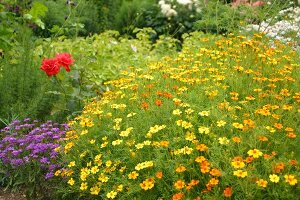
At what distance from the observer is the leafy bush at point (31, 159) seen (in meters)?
3.13

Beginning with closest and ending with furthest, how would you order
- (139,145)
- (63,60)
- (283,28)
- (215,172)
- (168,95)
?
(215,172) → (139,145) → (168,95) → (63,60) → (283,28)

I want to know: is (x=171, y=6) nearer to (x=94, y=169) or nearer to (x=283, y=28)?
(x=283, y=28)

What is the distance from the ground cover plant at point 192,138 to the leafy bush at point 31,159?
0.37ft

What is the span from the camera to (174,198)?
2.32 metres

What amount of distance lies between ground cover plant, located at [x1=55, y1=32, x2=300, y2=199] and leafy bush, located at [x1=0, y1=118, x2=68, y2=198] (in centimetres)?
11

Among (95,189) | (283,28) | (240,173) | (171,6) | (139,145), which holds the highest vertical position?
(240,173)

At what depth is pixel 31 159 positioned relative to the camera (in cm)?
318

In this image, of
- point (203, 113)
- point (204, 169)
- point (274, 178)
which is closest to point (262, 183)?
point (274, 178)

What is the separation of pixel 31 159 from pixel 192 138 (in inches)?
48.4

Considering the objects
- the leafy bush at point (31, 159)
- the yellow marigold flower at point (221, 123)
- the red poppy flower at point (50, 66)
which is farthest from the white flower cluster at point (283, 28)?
the leafy bush at point (31, 159)

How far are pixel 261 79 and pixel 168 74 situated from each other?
751 millimetres

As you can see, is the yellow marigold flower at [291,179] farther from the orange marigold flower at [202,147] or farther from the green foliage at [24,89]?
the green foliage at [24,89]

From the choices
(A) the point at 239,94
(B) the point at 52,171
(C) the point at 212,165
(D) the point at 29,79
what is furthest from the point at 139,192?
(D) the point at 29,79

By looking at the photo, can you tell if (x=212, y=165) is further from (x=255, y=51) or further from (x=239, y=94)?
(x=255, y=51)
